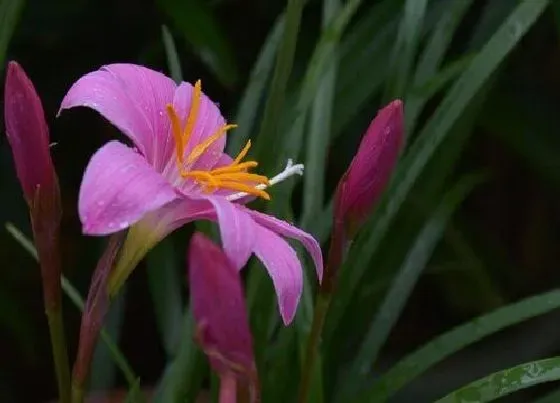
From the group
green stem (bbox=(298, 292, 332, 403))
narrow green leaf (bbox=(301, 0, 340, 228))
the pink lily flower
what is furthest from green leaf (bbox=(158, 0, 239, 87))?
green stem (bbox=(298, 292, 332, 403))

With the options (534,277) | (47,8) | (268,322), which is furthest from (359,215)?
(534,277)

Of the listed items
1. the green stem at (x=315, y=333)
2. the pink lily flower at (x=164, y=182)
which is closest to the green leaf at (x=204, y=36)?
the pink lily flower at (x=164, y=182)

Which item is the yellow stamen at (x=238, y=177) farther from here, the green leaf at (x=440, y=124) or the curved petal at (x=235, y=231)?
the green leaf at (x=440, y=124)

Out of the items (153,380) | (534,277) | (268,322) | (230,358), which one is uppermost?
(230,358)

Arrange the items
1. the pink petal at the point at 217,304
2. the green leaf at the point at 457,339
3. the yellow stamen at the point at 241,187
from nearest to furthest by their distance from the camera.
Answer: the pink petal at the point at 217,304 → the yellow stamen at the point at 241,187 → the green leaf at the point at 457,339

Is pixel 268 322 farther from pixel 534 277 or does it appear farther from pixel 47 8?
pixel 534 277

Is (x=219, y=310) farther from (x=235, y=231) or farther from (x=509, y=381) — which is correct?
(x=509, y=381)
